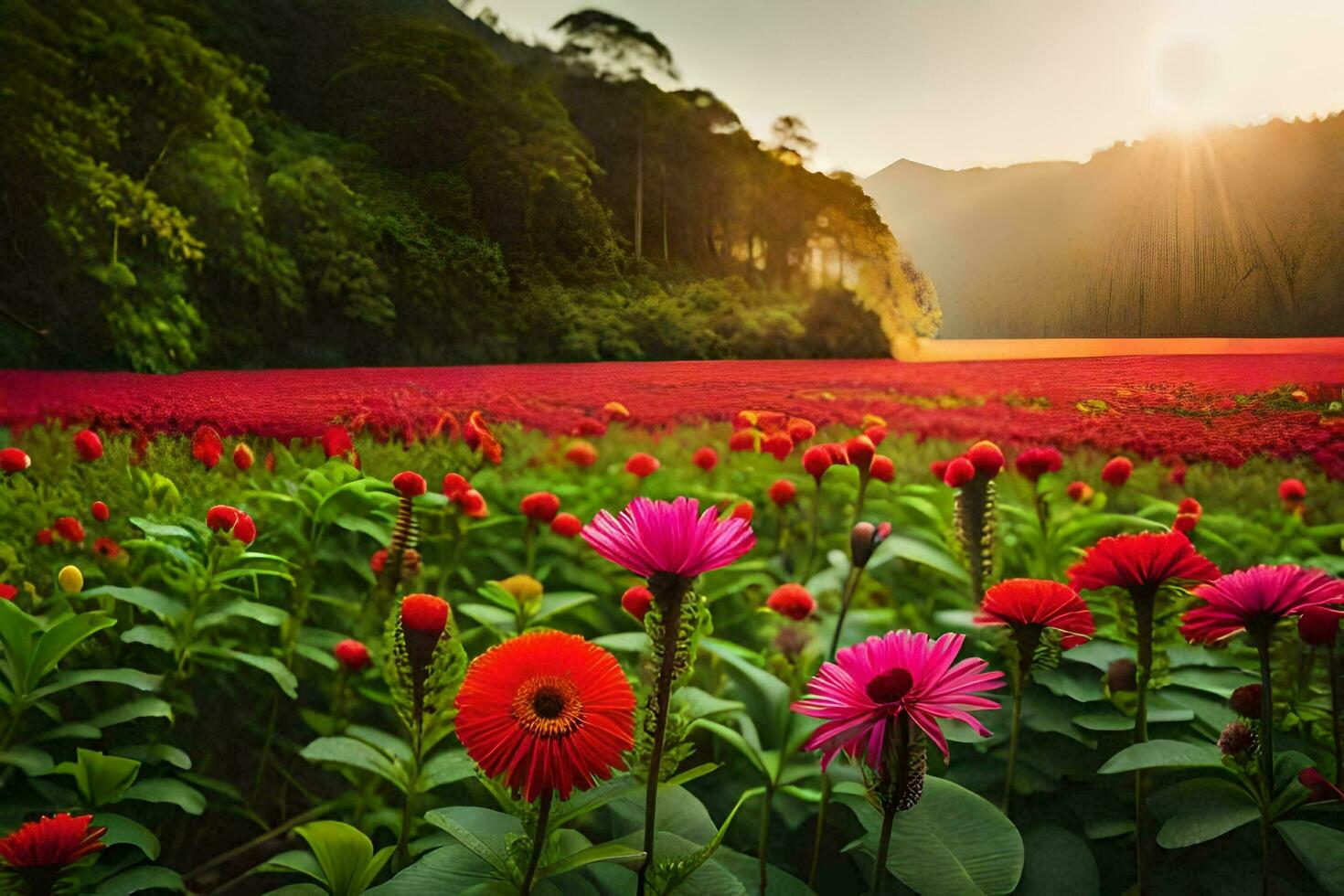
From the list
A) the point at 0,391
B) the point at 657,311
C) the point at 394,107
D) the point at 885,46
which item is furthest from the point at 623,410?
the point at 0,391

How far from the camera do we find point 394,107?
1.69 metres

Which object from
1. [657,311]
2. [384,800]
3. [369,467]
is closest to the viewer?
[384,800]

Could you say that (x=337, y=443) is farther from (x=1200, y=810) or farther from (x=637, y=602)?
(x=1200, y=810)

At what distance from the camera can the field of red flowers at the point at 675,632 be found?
2.30 feet

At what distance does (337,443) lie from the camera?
5.11 ft

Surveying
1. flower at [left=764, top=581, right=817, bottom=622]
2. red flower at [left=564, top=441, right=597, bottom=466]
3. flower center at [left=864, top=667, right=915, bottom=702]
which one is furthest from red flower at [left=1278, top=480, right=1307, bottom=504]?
flower center at [left=864, top=667, right=915, bottom=702]

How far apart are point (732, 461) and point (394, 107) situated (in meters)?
0.90

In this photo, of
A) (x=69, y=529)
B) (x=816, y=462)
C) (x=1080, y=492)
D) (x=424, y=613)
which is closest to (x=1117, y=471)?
(x=1080, y=492)

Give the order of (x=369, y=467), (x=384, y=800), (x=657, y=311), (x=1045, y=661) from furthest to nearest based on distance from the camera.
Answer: (x=657, y=311) → (x=369, y=467) → (x=384, y=800) → (x=1045, y=661)

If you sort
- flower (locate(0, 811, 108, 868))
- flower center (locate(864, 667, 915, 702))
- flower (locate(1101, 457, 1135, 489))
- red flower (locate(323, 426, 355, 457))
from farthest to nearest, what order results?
1. red flower (locate(323, 426, 355, 457))
2. flower (locate(1101, 457, 1135, 489))
3. flower (locate(0, 811, 108, 868))
4. flower center (locate(864, 667, 915, 702))

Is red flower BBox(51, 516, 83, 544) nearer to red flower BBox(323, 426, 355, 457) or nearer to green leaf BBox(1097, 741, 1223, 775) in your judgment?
red flower BBox(323, 426, 355, 457)

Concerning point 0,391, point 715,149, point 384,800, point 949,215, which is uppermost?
point 715,149

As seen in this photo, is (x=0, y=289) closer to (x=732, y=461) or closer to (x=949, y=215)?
Answer: (x=732, y=461)

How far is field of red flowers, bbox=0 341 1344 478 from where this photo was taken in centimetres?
160
